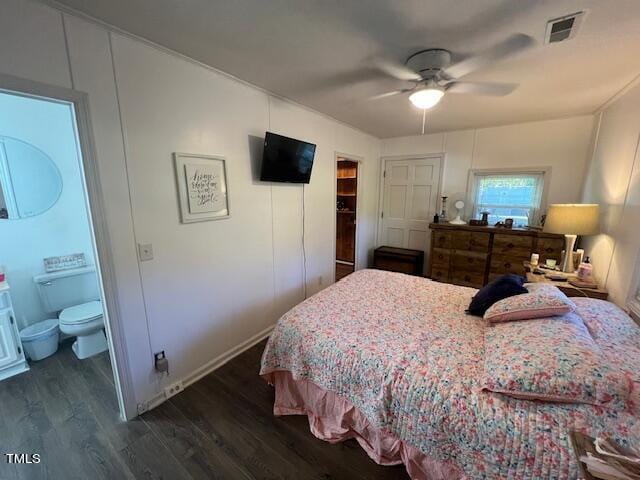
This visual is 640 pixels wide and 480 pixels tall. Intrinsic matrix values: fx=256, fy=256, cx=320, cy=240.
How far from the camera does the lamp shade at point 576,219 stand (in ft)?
7.23

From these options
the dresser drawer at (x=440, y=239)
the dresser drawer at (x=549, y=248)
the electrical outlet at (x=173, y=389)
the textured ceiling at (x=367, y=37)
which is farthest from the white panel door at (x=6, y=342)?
the dresser drawer at (x=549, y=248)

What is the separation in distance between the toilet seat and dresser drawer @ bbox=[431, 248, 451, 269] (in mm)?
4108

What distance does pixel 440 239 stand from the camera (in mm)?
3826

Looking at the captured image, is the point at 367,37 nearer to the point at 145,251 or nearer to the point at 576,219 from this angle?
the point at 145,251

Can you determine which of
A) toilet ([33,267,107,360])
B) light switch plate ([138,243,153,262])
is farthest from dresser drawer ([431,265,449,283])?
toilet ([33,267,107,360])

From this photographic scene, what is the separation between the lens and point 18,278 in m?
2.37

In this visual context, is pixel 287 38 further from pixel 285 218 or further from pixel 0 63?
pixel 285 218

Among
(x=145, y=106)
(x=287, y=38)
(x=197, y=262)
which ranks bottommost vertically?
(x=197, y=262)

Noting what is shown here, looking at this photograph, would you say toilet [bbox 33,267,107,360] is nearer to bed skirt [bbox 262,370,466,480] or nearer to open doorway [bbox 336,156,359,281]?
bed skirt [bbox 262,370,466,480]

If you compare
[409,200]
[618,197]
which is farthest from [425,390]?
[409,200]

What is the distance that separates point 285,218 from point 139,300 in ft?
5.12

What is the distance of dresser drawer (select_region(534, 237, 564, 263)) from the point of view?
3.05 metres

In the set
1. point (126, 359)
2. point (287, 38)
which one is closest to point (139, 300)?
point (126, 359)

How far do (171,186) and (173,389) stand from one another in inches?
60.8
